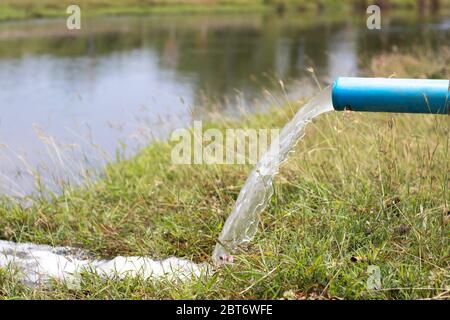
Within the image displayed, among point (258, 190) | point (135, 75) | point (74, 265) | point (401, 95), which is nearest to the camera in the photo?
point (401, 95)

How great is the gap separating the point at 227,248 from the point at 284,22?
82.8 feet

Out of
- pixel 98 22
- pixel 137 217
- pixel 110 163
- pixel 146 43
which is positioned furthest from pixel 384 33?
pixel 137 217

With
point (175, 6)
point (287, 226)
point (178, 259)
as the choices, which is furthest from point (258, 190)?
point (175, 6)

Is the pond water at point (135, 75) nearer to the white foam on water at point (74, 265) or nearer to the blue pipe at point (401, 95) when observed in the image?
the white foam on water at point (74, 265)

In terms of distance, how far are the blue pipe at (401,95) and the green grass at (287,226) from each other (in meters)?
0.24

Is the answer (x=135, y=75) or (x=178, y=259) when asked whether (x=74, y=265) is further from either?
(x=135, y=75)

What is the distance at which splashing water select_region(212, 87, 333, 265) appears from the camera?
356 cm

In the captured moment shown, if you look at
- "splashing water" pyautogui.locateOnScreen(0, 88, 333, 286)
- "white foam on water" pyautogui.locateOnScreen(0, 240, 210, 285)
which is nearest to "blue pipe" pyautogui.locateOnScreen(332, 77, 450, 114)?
"splashing water" pyautogui.locateOnScreen(0, 88, 333, 286)

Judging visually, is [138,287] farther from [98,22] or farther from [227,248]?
[98,22]

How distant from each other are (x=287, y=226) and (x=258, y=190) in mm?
274

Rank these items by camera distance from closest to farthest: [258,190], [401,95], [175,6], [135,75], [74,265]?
[401,95]
[74,265]
[258,190]
[135,75]
[175,6]

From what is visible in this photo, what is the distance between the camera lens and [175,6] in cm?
2998

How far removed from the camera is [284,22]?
1091 inches
